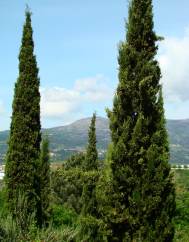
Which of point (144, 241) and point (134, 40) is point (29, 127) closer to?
point (134, 40)

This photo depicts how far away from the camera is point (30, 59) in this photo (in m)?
25.2

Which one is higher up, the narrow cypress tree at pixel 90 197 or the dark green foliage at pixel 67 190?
the narrow cypress tree at pixel 90 197

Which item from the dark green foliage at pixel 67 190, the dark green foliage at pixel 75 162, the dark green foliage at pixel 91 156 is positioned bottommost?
the dark green foliage at pixel 67 190

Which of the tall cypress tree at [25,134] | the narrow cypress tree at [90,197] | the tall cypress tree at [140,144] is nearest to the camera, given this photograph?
the tall cypress tree at [140,144]

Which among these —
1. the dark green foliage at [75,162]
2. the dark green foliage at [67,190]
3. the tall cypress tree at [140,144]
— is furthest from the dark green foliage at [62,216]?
the dark green foliage at [75,162]

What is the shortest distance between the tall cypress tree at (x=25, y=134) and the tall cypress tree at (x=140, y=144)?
889cm

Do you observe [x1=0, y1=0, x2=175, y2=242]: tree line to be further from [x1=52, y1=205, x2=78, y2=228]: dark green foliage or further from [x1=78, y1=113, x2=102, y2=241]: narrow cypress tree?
[x1=52, y1=205, x2=78, y2=228]: dark green foliage

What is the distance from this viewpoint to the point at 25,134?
80.0 feet

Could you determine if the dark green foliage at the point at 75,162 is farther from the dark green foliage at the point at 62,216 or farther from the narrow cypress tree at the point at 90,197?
the dark green foliage at the point at 62,216

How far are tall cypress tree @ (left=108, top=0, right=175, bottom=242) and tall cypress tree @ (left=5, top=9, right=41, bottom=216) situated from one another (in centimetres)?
889

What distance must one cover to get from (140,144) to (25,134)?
9.85 m

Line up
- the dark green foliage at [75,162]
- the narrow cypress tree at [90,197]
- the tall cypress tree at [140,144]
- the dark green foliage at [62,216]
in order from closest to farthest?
the tall cypress tree at [140,144] < the narrow cypress tree at [90,197] < the dark green foliage at [62,216] < the dark green foliage at [75,162]

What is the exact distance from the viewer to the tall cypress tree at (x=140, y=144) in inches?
600

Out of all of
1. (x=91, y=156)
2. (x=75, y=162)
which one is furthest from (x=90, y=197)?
(x=75, y=162)
